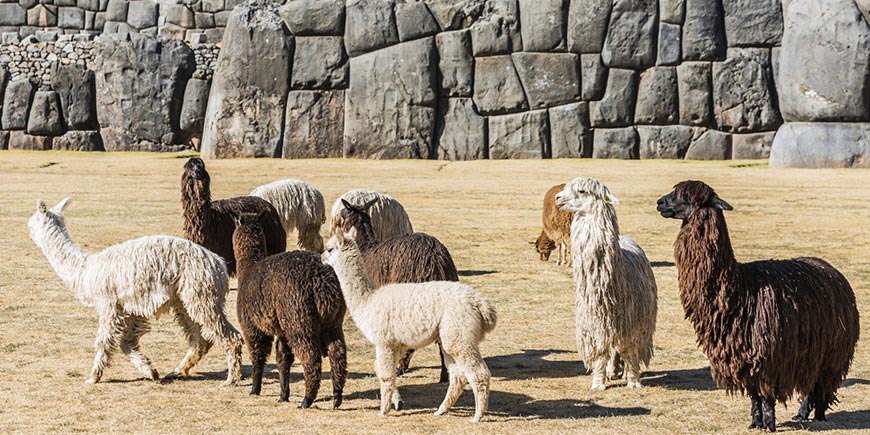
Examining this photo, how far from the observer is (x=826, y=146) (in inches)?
896

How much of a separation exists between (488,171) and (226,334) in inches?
634

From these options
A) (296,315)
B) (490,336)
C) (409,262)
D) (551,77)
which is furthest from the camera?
(551,77)

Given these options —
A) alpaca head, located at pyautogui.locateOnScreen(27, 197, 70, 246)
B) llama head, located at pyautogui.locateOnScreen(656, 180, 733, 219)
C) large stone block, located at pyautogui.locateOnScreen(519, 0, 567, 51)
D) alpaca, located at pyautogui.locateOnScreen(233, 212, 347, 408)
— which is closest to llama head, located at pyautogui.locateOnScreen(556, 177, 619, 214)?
llama head, located at pyautogui.locateOnScreen(656, 180, 733, 219)

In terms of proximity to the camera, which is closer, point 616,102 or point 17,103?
point 616,102

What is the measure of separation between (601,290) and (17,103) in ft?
79.3

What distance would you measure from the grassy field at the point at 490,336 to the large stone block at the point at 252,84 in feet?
8.77

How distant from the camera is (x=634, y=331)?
750 centimetres

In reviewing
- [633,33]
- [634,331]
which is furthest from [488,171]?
[634,331]

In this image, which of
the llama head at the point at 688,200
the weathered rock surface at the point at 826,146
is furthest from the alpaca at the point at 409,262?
the weathered rock surface at the point at 826,146

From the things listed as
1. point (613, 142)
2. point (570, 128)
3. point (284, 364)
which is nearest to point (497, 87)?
point (570, 128)

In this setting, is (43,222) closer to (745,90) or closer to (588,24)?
(588,24)

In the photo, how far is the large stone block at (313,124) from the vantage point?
984 inches

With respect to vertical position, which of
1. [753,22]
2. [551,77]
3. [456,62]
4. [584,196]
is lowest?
[584,196]

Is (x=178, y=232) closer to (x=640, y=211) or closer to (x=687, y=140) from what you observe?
(x=640, y=211)
